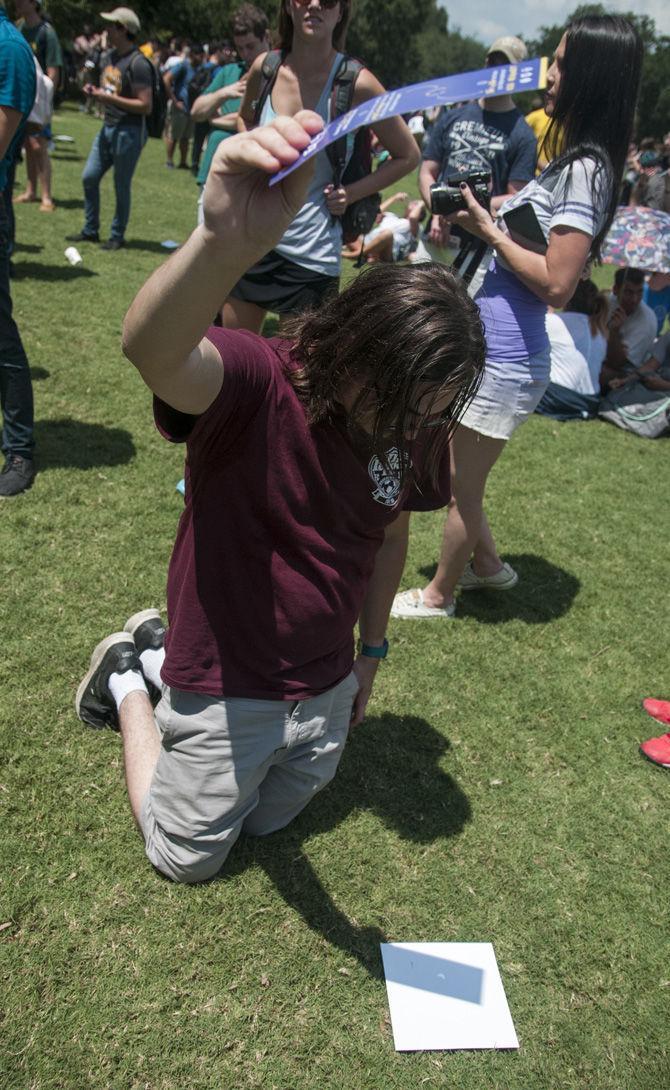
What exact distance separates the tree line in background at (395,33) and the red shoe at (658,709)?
2.42 metres

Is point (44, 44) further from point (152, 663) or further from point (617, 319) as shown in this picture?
point (152, 663)

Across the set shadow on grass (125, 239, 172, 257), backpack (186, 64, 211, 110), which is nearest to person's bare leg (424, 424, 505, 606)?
shadow on grass (125, 239, 172, 257)

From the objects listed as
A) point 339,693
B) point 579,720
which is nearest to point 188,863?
point 339,693

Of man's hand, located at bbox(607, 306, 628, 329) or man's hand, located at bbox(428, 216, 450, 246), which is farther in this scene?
man's hand, located at bbox(607, 306, 628, 329)

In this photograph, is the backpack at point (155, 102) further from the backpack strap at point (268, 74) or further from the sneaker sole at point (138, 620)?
the sneaker sole at point (138, 620)

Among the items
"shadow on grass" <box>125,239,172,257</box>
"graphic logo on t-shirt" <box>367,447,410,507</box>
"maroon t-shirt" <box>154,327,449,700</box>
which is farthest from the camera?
"shadow on grass" <box>125,239,172,257</box>

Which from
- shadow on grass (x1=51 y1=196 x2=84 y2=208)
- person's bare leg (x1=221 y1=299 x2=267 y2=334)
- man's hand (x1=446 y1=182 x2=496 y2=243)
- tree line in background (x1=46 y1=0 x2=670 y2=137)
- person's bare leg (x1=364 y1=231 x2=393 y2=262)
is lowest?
shadow on grass (x1=51 y1=196 x2=84 y2=208)

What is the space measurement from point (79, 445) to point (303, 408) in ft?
9.73

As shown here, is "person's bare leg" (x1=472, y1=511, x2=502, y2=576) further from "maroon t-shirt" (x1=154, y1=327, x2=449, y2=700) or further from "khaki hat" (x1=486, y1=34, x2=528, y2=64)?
"khaki hat" (x1=486, y1=34, x2=528, y2=64)

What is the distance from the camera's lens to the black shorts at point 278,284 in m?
3.48

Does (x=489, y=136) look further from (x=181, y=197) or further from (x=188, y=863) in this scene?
(x=181, y=197)

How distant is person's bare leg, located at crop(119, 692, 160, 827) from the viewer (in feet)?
7.67

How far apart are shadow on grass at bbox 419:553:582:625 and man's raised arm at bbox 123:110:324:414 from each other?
276 centimetres

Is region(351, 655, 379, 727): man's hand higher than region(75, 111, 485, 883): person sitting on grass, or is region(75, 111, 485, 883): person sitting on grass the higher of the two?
region(75, 111, 485, 883): person sitting on grass
